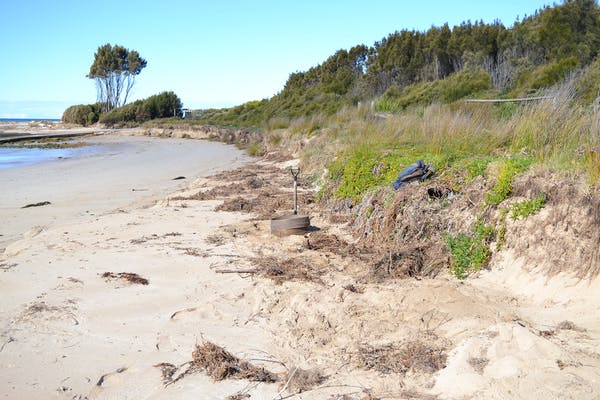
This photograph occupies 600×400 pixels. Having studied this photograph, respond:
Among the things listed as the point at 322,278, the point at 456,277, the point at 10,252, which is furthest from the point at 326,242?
the point at 10,252

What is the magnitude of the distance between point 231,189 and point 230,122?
1320 inches

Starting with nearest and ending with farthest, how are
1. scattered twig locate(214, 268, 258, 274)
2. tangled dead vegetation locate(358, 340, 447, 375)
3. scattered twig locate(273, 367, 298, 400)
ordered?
1. scattered twig locate(273, 367, 298, 400)
2. tangled dead vegetation locate(358, 340, 447, 375)
3. scattered twig locate(214, 268, 258, 274)

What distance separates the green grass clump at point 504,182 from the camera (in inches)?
246

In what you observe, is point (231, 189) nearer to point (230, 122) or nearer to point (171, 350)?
point (171, 350)

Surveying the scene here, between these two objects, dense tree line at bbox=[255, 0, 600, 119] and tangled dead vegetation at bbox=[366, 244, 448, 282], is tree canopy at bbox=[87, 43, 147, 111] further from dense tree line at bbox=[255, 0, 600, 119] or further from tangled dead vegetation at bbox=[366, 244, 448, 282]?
tangled dead vegetation at bbox=[366, 244, 448, 282]

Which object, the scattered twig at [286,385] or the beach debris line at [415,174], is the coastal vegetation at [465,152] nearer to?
the beach debris line at [415,174]

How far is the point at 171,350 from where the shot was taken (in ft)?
15.7

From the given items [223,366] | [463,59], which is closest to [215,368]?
[223,366]

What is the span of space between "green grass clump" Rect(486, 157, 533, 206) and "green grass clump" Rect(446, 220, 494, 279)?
295 mm

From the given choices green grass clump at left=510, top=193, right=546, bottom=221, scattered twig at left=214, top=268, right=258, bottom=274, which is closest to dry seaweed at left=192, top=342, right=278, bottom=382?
scattered twig at left=214, top=268, right=258, bottom=274

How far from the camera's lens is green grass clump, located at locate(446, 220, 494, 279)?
19.8 feet

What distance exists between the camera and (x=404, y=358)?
4.36 m

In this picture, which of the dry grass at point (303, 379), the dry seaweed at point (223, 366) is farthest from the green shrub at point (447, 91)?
the dry grass at point (303, 379)

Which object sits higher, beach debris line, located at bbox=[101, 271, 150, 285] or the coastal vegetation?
the coastal vegetation
